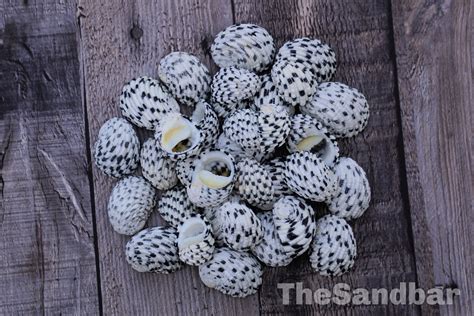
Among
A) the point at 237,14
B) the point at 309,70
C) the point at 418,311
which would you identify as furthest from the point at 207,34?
the point at 418,311

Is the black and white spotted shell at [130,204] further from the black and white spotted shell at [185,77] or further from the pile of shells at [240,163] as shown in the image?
the black and white spotted shell at [185,77]

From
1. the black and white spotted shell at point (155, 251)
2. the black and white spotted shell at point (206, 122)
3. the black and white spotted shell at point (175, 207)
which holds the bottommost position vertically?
the black and white spotted shell at point (155, 251)

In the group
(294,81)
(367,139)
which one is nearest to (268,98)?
(294,81)

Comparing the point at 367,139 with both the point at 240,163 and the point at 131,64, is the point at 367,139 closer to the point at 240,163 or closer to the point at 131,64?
the point at 240,163

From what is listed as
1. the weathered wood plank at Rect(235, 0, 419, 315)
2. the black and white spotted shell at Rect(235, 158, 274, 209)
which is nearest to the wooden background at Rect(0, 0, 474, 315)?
the weathered wood plank at Rect(235, 0, 419, 315)

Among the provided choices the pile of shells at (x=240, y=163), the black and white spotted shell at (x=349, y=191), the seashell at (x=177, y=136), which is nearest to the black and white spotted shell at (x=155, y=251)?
the pile of shells at (x=240, y=163)

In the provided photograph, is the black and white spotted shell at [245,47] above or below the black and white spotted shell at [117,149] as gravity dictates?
above

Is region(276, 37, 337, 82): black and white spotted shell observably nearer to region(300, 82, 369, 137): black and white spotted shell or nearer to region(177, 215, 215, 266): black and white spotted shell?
region(300, 82, 369, 137): black and white spotted shell
